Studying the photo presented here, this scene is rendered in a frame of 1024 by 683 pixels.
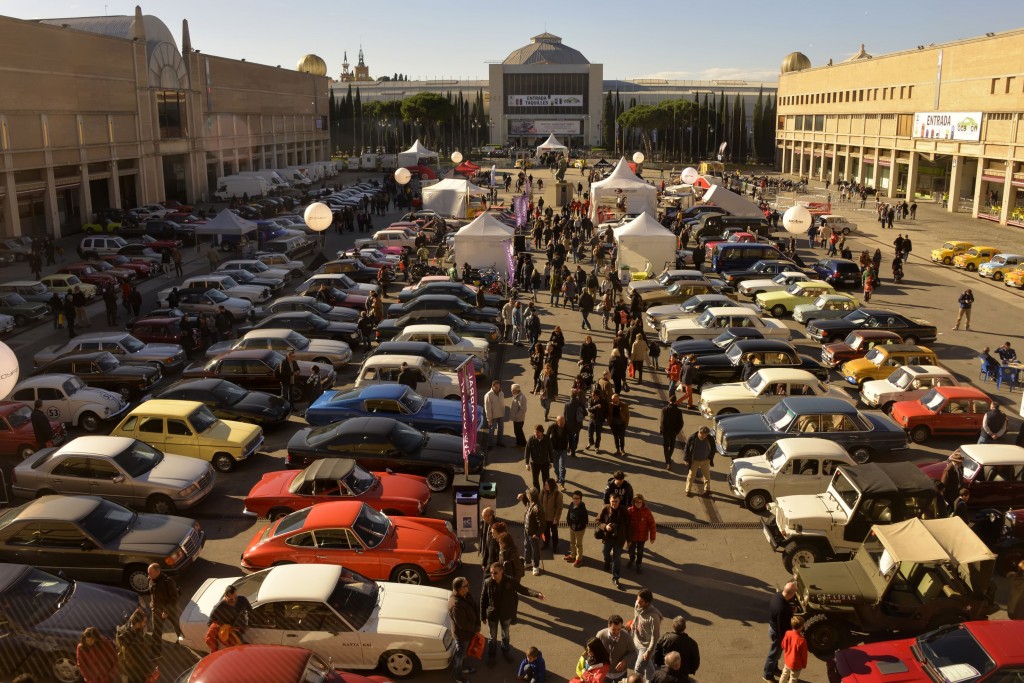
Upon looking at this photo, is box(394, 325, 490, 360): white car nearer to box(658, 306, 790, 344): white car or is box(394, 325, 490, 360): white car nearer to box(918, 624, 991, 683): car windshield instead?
box(658, 306, 790, 344): white car

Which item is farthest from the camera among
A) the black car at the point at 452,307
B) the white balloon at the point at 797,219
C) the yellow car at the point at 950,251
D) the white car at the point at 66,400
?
the yellow car at the point at 950,251

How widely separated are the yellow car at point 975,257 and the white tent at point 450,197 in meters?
23.9

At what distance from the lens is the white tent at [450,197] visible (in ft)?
149

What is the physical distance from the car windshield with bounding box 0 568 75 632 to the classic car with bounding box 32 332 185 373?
11.6 m

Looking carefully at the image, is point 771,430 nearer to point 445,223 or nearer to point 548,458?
point 548,458

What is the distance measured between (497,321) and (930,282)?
19.5 metres

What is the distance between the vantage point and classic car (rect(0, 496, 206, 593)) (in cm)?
1128

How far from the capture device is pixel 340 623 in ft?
30.5

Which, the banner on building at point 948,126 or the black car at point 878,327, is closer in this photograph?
the black car at point 878,327

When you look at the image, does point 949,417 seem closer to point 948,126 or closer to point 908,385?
point 908,385

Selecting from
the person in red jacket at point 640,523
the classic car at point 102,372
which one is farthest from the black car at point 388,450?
the classic car at point 102,372

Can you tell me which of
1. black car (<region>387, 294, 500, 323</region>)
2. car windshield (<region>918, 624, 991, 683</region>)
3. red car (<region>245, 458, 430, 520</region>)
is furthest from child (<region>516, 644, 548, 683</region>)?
black car (<region>387, 294, 500, 323</region>)

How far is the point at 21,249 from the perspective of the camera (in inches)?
1550

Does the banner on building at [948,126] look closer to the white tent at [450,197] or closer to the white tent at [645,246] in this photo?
the white tent at [645,246]
